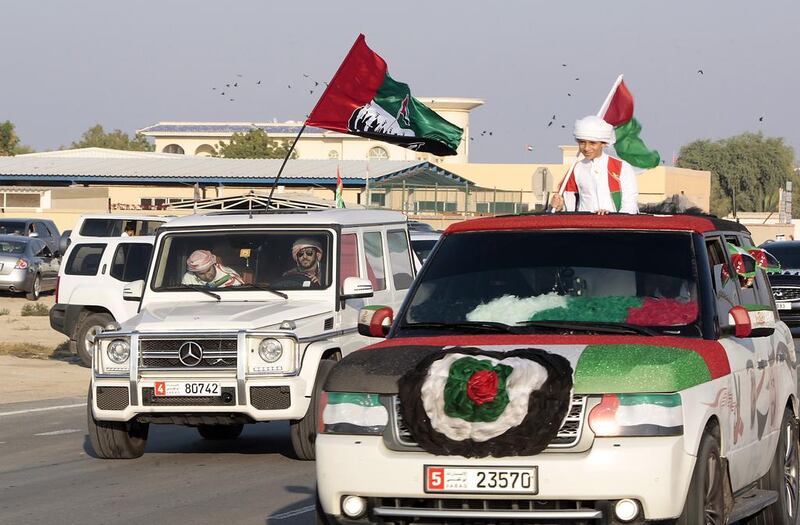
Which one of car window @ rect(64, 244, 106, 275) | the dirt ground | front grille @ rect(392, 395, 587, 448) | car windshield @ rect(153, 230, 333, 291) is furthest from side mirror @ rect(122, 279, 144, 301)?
car window @ rect(64, 244, 106, 275)

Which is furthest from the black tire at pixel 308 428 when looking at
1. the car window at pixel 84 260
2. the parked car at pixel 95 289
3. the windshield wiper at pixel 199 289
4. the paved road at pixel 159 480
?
the car window at pixel 84 260

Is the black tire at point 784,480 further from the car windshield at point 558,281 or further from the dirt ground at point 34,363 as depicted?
the dirt ground at point 34,363

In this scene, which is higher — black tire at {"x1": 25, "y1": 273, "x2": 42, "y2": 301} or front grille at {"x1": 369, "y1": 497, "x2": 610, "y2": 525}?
front grille at {"x1": 369, "y1": 497, "x2": 610, "y2": 525}

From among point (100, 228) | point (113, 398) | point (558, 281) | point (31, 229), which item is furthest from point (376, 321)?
point (31, 229)

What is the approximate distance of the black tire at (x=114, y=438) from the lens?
13656 millimetres

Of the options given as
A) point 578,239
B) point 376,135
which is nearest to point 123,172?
point 376,135

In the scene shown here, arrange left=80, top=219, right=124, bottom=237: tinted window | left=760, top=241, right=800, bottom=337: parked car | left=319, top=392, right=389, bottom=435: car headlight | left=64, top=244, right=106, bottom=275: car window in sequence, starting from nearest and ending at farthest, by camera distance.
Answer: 1. left=319, top=392, right=389, bottom=435: car headlight
2. left=64, top=244, right=106, bottom=275: car window
3. left=760, top=241, right=800, bottom=337: parked car
4. left=80, top=219, right=124, bottom=237: tinted window

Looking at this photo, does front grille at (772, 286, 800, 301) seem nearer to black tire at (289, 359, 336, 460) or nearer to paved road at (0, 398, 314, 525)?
paved road at (0, 398, 314, 525)

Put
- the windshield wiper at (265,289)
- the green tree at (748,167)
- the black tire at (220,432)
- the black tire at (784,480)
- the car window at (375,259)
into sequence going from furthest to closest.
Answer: the green tree at (748,167), the black tire at (220,432), the car window at (375,259), the windshield wiper at (265,289), the black tire at (784,480)

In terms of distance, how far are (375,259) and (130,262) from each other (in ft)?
32.0

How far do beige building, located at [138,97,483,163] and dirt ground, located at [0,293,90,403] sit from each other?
7986 cm

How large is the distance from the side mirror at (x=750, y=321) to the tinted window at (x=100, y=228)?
21900 mm

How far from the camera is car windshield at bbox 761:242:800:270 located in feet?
101

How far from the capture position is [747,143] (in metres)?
141
